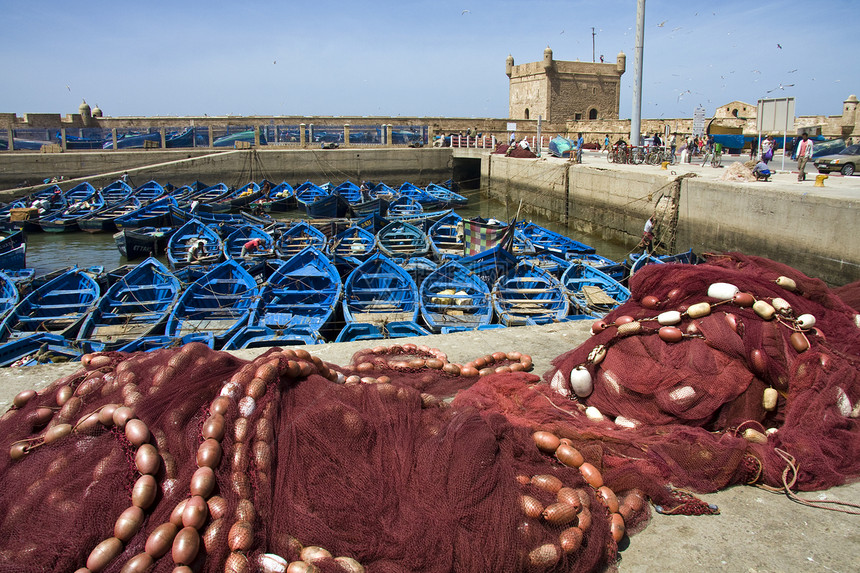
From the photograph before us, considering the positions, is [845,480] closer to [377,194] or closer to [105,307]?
[105,307]

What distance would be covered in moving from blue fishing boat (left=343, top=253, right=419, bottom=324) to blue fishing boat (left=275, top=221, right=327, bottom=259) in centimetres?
389

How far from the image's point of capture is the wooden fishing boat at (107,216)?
20.8 m

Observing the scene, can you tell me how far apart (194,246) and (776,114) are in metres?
16.7

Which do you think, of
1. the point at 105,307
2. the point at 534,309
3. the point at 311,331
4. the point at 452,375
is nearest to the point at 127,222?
the point at 105,307

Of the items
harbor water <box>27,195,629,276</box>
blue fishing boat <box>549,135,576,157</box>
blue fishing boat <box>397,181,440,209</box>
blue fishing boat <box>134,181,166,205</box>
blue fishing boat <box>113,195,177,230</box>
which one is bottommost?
harbor water <box>27,195,629,276</box>

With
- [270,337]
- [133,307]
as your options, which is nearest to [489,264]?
[270,337]

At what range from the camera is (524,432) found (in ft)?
8.90

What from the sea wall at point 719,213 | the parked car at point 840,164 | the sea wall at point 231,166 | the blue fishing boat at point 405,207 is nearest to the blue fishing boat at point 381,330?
the sea wall at point 719,213

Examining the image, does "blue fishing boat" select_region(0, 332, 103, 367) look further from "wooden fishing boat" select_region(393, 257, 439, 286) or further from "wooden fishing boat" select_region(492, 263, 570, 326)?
"wooden fishing boat" select_region(492, 263, 570, 326)

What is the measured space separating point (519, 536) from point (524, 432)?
632 mm

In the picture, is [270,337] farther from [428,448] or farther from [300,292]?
[428,448]

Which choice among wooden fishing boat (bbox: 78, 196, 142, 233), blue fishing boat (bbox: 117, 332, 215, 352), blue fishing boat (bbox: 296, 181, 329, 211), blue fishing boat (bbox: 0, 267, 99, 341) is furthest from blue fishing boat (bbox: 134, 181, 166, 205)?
blue fishing boat (bbox: 117, 332, 215, 352)

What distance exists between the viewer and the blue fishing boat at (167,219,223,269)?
13547 mm

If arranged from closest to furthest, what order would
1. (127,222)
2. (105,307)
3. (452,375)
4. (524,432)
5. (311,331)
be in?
(524,432), (452,375), (311,331), (105,307), (127,222)
